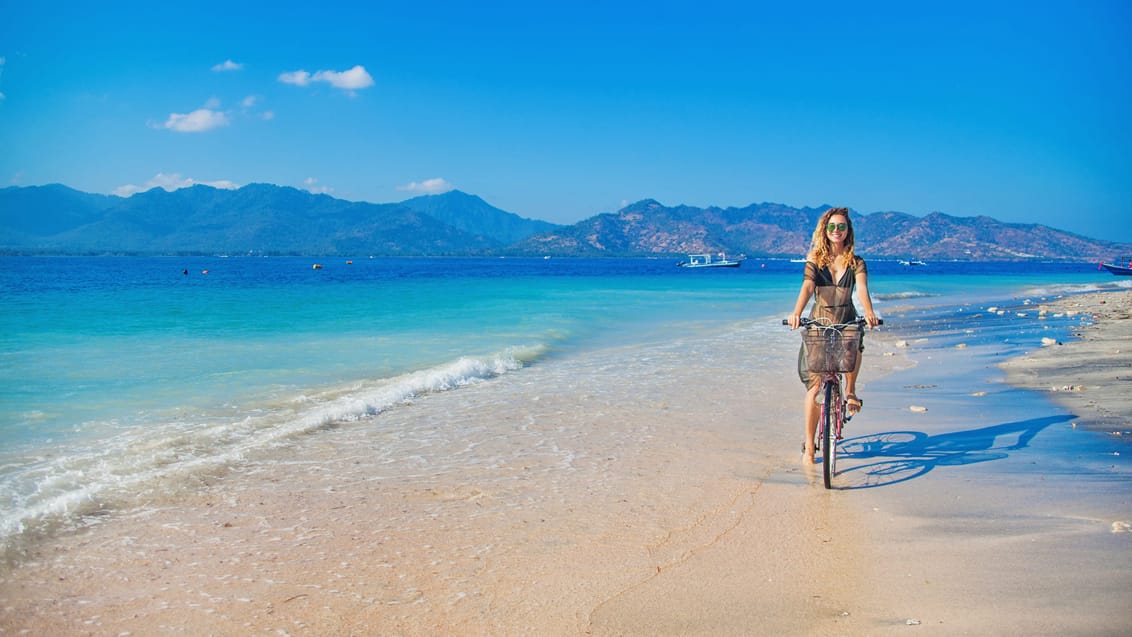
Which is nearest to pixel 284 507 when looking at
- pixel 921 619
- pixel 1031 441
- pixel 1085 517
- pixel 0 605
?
pixel 0 605

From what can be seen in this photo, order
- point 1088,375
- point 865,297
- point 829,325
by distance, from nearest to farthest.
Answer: point 829,325 < point 865,297 < point 1088,375

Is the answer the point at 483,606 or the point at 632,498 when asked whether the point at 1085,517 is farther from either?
the point at 483,606

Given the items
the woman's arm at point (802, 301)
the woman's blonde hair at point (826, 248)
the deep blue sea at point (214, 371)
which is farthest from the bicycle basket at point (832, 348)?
the deep blue sea at point (214, 371)

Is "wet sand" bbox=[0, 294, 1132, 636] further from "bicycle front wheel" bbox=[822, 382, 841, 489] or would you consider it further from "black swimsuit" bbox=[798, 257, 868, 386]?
"black swimsuit" bbox=[798, 257, 868, 386]

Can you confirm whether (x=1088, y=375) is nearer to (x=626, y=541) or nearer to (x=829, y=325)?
(x=829, y=325)

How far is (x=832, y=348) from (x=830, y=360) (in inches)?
4.2

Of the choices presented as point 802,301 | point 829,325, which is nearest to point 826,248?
point 802,301

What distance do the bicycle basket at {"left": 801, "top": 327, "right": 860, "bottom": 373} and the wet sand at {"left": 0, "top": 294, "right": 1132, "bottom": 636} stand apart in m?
1.07

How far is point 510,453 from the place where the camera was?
24.1 ft

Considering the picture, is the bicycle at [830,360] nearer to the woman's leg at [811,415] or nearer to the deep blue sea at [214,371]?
the woman's leg at [811,415]

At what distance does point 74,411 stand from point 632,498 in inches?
335

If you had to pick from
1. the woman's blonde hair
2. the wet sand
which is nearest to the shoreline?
the wet sand

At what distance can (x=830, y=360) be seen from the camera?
5.82m

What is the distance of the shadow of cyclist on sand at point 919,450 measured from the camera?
20.7ft
